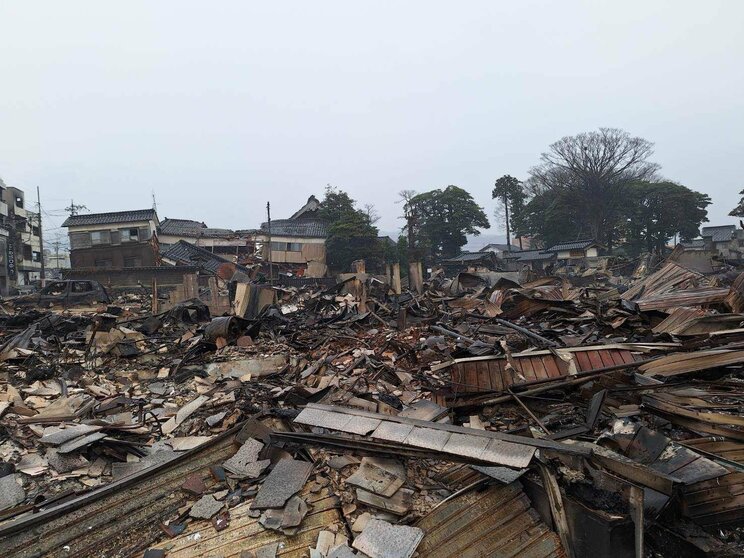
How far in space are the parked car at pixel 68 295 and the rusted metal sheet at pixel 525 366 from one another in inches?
659

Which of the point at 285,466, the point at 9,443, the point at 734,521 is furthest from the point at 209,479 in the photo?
the point at 734,521

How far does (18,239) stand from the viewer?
3369cm

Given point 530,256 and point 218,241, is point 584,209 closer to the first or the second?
point 530,256

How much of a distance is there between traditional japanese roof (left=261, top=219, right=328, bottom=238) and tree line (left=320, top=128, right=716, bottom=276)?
0.97 metres

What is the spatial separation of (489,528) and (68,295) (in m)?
18.9

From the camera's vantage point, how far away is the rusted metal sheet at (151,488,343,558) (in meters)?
3.00

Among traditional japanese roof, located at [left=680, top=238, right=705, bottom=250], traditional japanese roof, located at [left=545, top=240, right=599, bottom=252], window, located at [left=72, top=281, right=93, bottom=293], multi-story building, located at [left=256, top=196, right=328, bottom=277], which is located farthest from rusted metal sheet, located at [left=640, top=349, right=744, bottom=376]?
traditional japanese roof, located at [left=680, top=238, right=705, bottom=250]

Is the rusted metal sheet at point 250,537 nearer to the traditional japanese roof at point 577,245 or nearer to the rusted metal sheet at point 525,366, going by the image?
the rusted metal sheet at point 525,366

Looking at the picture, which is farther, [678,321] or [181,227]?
[181,227]

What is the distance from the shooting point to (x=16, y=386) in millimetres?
6844

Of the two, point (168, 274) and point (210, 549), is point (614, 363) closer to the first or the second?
point (210, 549)

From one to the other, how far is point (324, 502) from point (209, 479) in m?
1.24

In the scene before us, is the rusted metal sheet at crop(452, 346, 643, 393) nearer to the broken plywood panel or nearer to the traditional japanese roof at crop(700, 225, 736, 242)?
the broken plywood panel

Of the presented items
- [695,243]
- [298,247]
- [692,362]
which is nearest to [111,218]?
[298,247]
